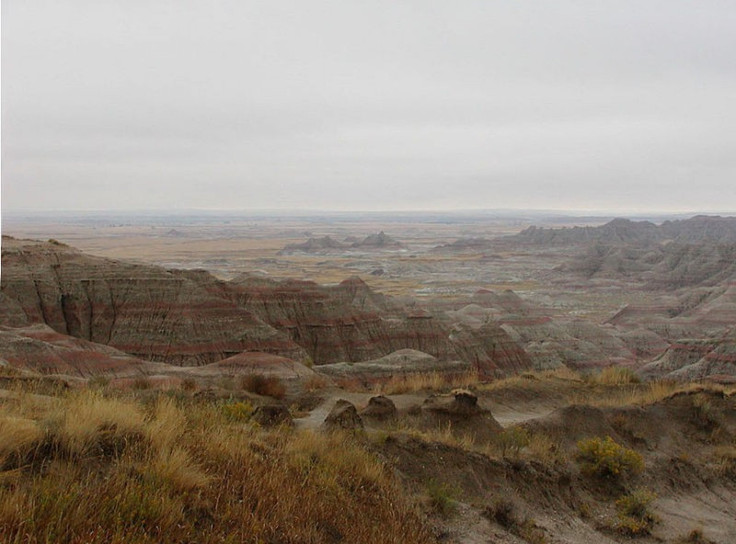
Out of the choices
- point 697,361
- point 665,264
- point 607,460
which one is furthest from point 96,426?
point 665,264

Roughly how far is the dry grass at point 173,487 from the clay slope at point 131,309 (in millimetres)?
26378

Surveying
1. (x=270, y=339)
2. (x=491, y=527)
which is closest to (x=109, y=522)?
(x=491, y=527)

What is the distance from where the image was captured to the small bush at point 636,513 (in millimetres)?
7689

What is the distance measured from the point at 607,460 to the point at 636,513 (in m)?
1.07

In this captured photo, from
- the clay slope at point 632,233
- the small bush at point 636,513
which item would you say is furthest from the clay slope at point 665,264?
the small bush at point 636,513

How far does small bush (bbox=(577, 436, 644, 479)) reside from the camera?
9195 mm

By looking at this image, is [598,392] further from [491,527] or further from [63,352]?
[63,352]

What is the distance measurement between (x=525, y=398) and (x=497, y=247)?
513 feet

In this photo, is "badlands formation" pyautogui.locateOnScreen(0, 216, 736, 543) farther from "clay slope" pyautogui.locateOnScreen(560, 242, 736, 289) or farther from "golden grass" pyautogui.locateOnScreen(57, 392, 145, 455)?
"clay slope" pyautogui.locateOnScreen(560, 242, 736, 289)

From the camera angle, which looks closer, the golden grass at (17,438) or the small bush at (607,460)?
the golden grass at (17,438)

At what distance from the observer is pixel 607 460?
30.2ft

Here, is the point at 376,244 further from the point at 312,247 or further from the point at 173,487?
the point at 173,487

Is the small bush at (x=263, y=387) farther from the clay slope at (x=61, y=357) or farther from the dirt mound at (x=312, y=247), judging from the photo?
the dirt mound at (x=312, y=247)

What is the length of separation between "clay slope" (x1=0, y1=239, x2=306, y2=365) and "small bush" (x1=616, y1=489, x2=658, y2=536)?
25.1m
